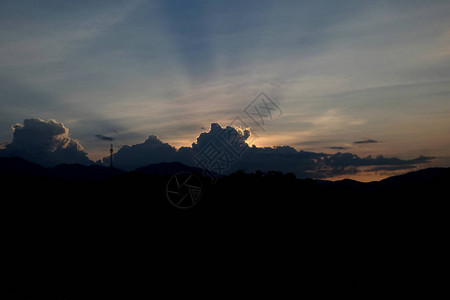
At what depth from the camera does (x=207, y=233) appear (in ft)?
227

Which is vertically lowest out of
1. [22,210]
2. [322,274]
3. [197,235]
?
[322,274]

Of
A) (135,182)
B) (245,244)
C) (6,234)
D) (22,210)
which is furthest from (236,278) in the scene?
(135,182)

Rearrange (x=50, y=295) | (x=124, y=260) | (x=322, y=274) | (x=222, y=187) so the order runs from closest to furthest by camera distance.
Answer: (x=50, y=295) < (x=322, y=274) < (x=124, y=260) < (x=222, y=187)

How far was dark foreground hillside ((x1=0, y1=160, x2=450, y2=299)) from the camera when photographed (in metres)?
53.0

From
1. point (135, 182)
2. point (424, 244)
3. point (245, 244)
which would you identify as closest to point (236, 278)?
point (245, 244)

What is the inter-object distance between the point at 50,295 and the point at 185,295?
17.7 meters

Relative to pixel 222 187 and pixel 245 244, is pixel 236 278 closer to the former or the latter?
pixel 245 244

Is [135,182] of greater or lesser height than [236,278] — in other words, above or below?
above

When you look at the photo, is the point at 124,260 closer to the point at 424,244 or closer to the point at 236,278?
the point at 236,278

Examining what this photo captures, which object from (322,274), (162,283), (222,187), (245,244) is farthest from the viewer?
(222,187)

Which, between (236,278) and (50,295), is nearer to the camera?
(50,295)

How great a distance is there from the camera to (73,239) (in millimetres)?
64062

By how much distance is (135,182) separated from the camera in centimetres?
11262

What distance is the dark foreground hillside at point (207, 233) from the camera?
53.0 meters
